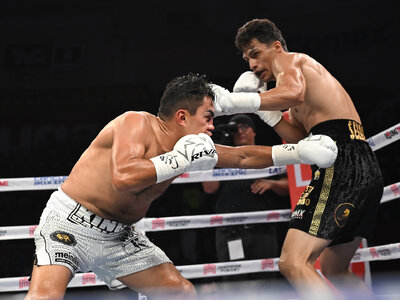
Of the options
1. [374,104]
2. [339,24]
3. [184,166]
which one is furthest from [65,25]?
[184,166]

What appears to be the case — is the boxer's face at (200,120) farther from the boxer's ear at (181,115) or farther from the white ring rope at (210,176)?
the white ring rope at (210,176)

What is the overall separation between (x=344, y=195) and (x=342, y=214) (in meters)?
0.09

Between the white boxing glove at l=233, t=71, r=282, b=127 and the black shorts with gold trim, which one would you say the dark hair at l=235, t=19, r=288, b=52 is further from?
the black shorts with gold trim

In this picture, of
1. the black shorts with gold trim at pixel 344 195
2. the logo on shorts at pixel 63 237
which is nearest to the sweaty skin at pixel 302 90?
the black shorts with gold trim at pixel 344 195

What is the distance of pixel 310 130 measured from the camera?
2533mm

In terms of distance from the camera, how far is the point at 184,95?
224cm

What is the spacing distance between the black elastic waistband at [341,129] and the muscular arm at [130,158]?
2.92ft

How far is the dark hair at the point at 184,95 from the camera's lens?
88.0 inches

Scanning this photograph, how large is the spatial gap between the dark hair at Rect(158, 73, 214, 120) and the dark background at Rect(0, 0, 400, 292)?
126 inches

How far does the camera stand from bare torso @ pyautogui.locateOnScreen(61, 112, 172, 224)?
2.18 metres

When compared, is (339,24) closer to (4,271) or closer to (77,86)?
(77,86)

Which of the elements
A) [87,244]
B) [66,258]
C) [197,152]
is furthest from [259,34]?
[66,258]

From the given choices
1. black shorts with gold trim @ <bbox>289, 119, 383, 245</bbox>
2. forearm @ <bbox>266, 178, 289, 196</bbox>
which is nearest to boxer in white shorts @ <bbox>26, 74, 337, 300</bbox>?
black shorts with gold trim @ <bbox>289, 119, 383, 245</bbox>

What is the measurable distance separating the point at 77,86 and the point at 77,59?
39cm
